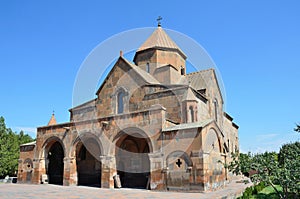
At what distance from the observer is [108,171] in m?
13.8

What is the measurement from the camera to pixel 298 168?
718 cm

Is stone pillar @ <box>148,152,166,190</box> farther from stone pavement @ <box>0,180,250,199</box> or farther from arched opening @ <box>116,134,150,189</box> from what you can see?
arched opening @ <box>116,134,150,189</box>

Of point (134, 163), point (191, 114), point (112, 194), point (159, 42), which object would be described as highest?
point (159, 42)

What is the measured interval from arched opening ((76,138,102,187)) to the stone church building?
0.06 metres

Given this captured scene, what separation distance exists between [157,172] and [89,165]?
274 inches

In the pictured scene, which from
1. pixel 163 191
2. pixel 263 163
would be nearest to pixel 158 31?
pixel 163 191

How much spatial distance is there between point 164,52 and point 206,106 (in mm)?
5739

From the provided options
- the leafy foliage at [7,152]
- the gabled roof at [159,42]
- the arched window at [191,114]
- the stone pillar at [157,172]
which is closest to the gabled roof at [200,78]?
the gabled roof at [159,42]

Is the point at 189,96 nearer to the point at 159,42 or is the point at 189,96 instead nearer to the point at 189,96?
the point at 189,96

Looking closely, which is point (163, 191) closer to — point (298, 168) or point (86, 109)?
point (298, 168)

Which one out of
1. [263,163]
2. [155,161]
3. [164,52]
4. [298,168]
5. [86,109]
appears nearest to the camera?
[298,168]

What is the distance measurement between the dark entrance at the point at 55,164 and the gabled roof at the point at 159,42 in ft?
31.7

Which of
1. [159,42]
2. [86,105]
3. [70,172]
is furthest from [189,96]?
[70,172]

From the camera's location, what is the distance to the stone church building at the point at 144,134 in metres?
11.9
